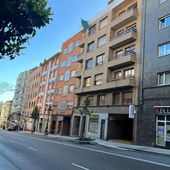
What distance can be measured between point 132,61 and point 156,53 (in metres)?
2.81

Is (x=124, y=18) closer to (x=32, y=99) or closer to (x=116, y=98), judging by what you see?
(x=116, y=98)

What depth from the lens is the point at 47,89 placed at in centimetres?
4353

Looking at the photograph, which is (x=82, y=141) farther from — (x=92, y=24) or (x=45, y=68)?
(x=45, y=68)

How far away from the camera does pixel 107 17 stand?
26.7 m

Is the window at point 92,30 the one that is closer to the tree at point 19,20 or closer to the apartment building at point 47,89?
the apartment building at point 47,89

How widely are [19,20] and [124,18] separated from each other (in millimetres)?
20336

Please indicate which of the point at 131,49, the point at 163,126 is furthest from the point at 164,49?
the point at 163,126

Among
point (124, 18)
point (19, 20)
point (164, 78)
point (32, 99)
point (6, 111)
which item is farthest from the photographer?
point (6, 111)

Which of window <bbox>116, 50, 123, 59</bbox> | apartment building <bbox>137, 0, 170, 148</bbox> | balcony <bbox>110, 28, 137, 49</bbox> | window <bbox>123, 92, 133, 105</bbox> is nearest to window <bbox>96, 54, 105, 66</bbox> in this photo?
balcony <bbox>110, 28, 137, 49</bbox>

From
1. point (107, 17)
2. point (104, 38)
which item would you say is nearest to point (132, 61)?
point (104, 38)

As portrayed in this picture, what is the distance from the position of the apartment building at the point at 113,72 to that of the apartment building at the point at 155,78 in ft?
3.35

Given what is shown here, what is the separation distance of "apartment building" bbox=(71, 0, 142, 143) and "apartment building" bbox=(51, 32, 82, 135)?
151 inches

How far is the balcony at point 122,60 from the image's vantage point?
20.3 m

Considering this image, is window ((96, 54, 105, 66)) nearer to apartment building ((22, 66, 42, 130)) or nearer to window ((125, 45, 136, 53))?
window ((125, 45, 136, 53))
